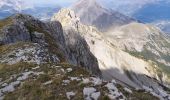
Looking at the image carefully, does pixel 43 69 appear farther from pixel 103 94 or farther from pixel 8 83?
pixel 103 94

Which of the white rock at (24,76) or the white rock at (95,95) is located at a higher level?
the white rock at (24,76)

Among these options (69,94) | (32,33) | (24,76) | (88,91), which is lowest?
(69,94)

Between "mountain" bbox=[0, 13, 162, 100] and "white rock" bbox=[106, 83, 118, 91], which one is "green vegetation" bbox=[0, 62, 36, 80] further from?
"white rock" bbox=[106, 83, 118, 91]

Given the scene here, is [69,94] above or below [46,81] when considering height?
below

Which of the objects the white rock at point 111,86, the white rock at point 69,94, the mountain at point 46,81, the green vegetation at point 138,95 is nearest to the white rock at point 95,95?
the mountain at point 46,81

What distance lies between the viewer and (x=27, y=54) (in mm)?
38406

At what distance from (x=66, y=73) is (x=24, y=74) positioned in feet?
13.6

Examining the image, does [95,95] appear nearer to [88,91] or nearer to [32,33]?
[88,91]

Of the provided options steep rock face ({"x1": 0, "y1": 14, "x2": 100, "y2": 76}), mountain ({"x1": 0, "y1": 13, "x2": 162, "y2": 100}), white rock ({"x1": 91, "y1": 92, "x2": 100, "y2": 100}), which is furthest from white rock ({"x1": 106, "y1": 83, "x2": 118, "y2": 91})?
steep rock face ({"x1": 0, "y1": 14, "x2": 100, "y2": 76})

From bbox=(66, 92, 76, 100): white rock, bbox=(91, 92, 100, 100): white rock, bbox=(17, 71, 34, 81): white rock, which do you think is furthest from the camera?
bbox=(17, 71, 34, 81): white rock

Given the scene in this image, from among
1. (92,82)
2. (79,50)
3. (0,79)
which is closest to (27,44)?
(0,79)

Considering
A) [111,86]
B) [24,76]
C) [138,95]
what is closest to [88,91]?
[111,86]

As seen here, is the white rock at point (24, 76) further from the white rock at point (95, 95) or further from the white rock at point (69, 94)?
the white rock at point (95, 95)

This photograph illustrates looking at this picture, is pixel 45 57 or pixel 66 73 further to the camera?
pixel 45 57
